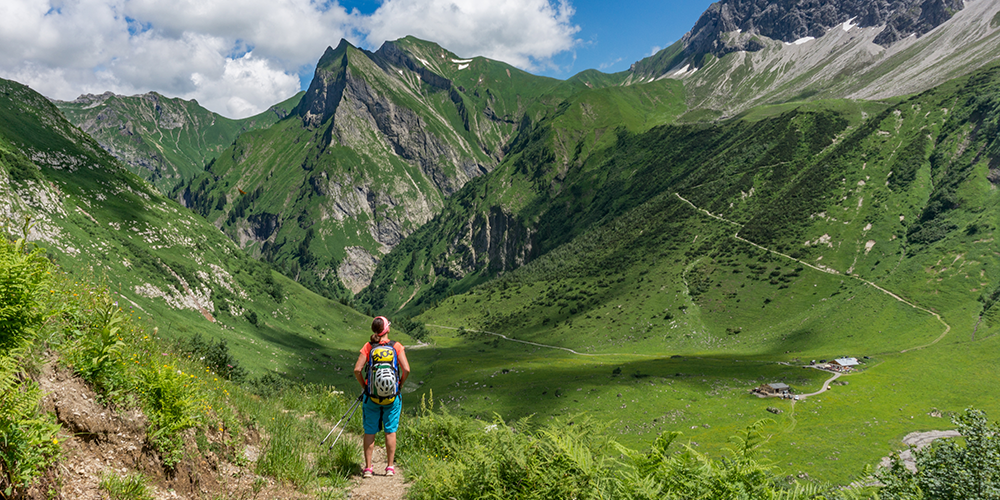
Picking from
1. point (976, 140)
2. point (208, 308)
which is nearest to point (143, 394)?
point (208, 308)

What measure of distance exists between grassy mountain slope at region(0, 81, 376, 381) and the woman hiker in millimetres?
40608

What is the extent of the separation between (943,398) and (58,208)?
118809 mm

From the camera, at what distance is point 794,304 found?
111 m

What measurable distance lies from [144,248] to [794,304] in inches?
5349

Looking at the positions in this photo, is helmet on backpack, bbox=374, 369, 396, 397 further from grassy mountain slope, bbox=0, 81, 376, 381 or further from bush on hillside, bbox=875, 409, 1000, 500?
grassy mountain slope, bbox=0, 81, 376, 381

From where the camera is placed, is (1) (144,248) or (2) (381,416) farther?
(1) (144,248)

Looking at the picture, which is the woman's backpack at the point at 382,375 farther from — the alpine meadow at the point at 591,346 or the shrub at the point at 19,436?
the shrub at the point at 19,436

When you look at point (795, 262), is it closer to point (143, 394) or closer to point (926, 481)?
point (926, 481)

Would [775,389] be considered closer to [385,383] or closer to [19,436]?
[385,383]

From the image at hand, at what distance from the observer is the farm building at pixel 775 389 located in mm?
61478

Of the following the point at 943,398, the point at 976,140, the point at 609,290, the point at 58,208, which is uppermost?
the point at 976,140

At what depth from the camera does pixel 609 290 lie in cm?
15438

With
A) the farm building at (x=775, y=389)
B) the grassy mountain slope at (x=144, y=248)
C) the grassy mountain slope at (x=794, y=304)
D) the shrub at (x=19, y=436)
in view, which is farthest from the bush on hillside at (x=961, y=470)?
the farm building at (x=775, y=389)

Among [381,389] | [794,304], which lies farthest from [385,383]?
[794,304]
